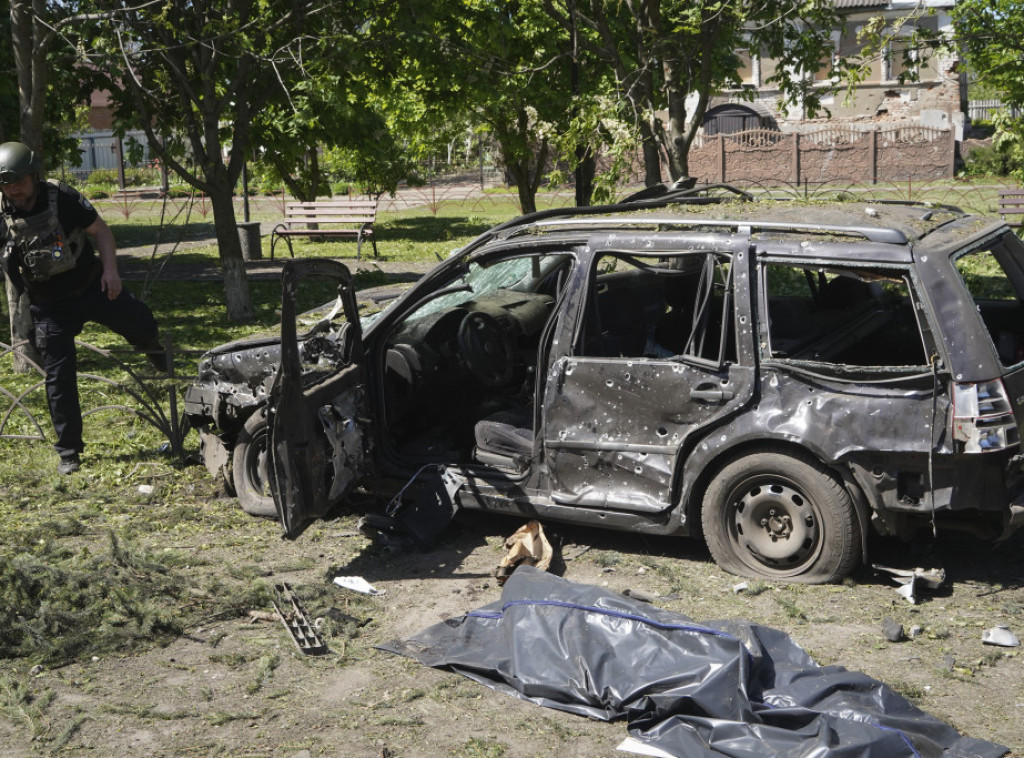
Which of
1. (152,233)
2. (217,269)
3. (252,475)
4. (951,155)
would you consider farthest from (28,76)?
(951,155)

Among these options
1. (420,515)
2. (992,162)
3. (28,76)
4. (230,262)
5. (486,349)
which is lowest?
(420,515)

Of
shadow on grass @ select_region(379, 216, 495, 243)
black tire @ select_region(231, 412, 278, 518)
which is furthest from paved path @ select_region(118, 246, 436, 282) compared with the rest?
black tire @ select_region(231, 412, 278, 518)

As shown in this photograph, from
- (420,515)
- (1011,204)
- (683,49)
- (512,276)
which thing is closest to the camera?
(420,515)

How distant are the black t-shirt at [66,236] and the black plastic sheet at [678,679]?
12.8 feet

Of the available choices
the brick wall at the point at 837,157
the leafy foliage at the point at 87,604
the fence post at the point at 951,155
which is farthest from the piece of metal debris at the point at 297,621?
the fence post at the point at 951,155

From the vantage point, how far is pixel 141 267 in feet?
64.0

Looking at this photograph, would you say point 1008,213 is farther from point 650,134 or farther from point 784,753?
point 784,753

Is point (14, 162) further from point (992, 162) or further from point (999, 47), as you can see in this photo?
point (992, 162)

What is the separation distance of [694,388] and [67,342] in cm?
441

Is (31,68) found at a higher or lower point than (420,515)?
higher

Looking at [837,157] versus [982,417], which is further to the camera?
[837,157]

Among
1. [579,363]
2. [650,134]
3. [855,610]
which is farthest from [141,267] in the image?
[855,610]

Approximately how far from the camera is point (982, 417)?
4.72 m

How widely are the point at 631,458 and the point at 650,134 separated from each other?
22.7ft
